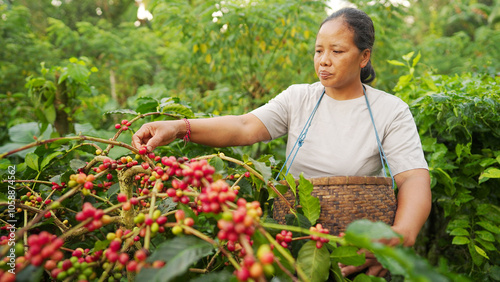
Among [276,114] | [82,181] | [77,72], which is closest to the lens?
[82,181]

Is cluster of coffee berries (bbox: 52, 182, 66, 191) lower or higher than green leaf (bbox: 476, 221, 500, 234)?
higher

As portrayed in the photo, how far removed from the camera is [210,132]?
1.34 metres

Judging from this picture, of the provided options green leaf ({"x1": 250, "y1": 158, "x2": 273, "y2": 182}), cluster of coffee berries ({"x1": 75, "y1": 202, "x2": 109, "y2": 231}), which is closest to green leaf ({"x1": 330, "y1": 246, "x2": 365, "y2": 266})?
green leaf ({"x1": 250, "y1": 158, "x2": 273, "y2": 182})

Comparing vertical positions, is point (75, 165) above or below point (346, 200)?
above

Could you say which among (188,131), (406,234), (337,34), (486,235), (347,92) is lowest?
(486,235)

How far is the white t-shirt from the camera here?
4.41 ft

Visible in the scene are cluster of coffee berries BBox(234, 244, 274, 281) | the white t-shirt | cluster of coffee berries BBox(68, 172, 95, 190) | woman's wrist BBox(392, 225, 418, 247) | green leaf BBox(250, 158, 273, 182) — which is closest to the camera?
cluster of coffee berries BBox(234, 244, 274, 281)

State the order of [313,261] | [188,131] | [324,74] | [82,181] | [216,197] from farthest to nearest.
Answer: [324,74] → [188,131] → [313,261] → [82,181] → [216,197]

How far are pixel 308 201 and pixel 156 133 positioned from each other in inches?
22.0

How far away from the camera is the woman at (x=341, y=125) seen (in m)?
1.31

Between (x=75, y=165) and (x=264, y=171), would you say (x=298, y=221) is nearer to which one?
(x=264, y=171)

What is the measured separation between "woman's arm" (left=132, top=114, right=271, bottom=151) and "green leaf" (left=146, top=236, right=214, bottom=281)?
52 centimetres

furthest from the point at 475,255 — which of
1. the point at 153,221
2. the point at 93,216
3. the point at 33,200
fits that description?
the point at 33,200

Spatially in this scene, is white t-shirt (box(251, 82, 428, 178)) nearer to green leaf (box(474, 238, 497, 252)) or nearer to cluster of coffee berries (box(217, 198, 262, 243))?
green leaf (box(474, 238, 497, 252))
